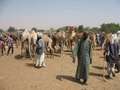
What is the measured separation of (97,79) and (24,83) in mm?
3091

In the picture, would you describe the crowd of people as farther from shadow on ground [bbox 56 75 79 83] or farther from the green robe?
shadow on ground [bbox 56 75 79 83]

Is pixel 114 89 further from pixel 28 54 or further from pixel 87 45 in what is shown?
pixel 28 54

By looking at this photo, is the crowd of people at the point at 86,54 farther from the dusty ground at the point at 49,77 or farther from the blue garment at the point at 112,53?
the dusty ground at the point at 49,77

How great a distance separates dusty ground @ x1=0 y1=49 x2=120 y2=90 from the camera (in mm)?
10805

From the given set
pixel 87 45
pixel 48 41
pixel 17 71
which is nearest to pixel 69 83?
pixel 87 45

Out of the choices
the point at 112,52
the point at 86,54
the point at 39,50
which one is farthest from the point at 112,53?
the point at 39,50

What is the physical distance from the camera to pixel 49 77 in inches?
480

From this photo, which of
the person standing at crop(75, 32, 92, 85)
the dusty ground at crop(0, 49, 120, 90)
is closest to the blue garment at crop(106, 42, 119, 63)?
the dusty ground at crop(0, 49, 120, 90)

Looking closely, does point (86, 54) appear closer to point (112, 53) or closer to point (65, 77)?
point (112, 53)

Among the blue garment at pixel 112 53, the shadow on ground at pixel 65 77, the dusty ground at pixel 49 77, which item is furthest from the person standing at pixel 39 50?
the blue garment at pixel 112 53

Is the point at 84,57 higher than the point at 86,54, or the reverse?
the point at 86,54

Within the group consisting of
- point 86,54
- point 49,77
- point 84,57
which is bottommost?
point 49,77

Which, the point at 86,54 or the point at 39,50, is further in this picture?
the point at 39,50

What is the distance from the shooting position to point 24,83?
1116 centimetres
